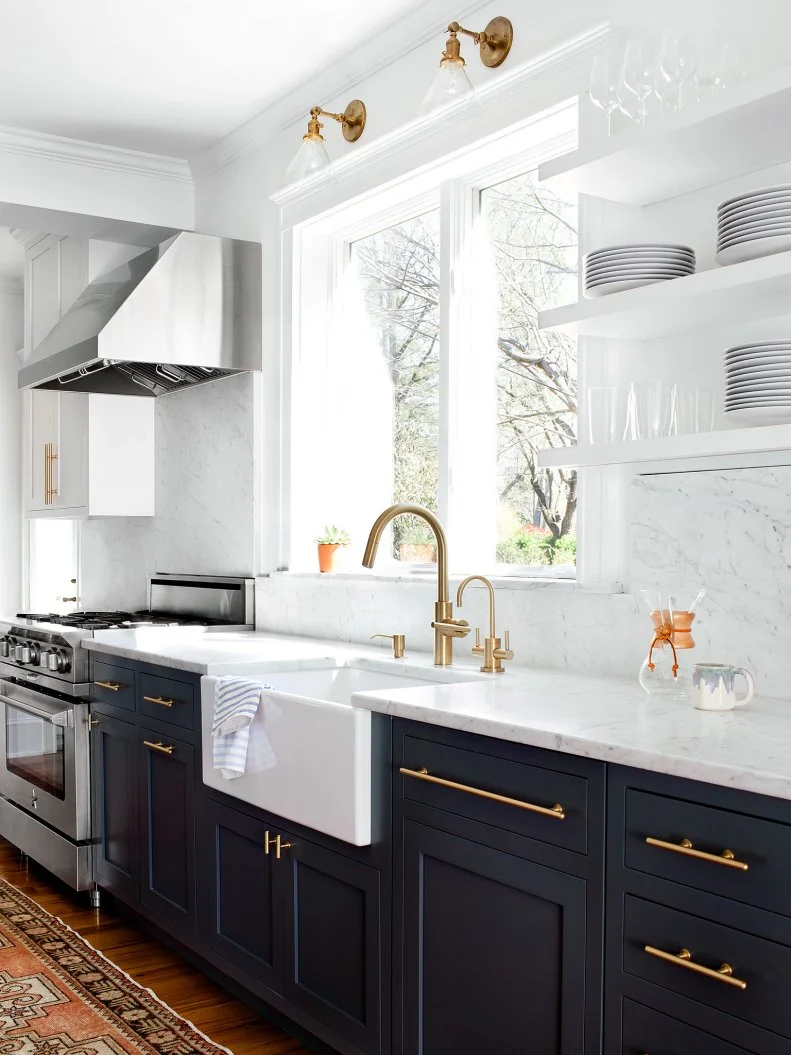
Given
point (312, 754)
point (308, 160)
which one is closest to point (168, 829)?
point (312, 754)

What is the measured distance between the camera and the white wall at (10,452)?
6.10 metres

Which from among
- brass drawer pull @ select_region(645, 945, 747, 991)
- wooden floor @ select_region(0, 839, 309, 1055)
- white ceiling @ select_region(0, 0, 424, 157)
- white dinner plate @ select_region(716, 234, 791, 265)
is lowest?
wooden floor @ select_region(0, 839, 309, 1055)

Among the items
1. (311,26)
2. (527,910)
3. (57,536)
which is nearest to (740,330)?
(527,910)

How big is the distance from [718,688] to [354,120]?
7.32ft

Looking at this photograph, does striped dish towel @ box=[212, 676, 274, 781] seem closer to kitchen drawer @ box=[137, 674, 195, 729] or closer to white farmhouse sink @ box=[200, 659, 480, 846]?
white farmhouse sink @ box=[200, 659, 480, 846]

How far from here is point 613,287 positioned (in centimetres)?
213

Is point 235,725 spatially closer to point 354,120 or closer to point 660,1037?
point 660,1037

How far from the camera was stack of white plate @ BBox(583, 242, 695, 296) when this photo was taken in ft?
6.82

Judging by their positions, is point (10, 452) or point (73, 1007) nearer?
point (73, 1007)

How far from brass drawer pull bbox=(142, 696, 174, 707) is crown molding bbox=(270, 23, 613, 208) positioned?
1531mm

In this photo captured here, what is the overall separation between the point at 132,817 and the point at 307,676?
85 cm

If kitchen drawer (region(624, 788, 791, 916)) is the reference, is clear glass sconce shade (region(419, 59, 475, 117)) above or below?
above

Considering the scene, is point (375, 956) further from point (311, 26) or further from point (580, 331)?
point (311, 26)

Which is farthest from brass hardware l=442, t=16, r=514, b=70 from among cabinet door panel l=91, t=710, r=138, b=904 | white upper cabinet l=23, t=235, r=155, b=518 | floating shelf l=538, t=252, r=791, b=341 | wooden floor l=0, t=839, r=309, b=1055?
wooden floor l=0, t=839, r=309, b=1055
